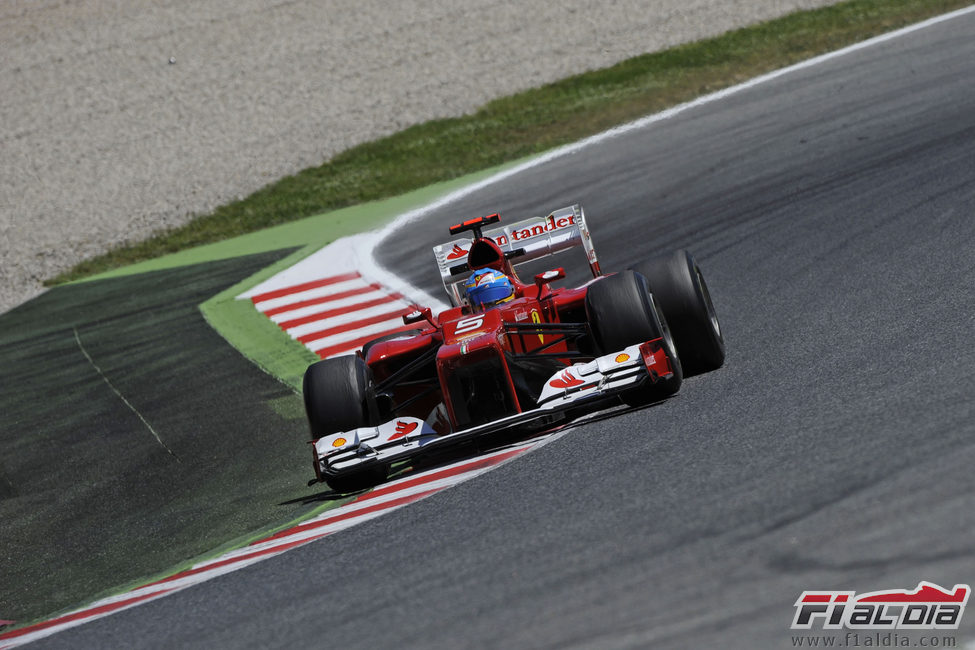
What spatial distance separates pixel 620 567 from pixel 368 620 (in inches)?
39.0

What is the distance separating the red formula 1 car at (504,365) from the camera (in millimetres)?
7516

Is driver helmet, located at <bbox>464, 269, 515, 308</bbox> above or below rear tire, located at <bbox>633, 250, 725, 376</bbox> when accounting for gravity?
above

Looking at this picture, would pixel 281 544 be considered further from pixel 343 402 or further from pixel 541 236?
pixel 541 236

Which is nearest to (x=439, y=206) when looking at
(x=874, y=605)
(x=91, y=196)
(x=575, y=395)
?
(x=91, y=196)

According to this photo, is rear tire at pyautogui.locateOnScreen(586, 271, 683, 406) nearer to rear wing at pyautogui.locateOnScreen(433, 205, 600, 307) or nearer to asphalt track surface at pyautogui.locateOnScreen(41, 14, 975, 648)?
asphalt track surface at pyautogui.locateOnScreen(41, 14, 975, 648)

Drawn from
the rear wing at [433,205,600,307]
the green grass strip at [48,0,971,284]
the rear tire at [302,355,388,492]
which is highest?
the green grass strip at [48,0,971,284]

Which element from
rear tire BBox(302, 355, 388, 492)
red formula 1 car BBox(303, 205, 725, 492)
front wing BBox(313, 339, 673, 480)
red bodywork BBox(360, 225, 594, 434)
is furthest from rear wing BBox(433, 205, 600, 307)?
front wing BBox(313, 339, 673, 480)

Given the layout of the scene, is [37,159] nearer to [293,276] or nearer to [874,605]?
[293,276]

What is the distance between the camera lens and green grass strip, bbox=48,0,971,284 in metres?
19.0

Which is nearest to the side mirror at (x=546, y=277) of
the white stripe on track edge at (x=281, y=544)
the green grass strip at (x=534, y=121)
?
the white stripe on track edge at (x=281, y=544)

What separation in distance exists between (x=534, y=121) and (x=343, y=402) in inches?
528

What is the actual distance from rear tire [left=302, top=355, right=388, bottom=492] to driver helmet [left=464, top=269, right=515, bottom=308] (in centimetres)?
107

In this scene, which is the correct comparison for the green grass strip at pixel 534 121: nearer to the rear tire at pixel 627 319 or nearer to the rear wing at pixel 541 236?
the rear wing at pixel 541 236

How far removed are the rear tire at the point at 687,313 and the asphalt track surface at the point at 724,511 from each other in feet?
0.72
